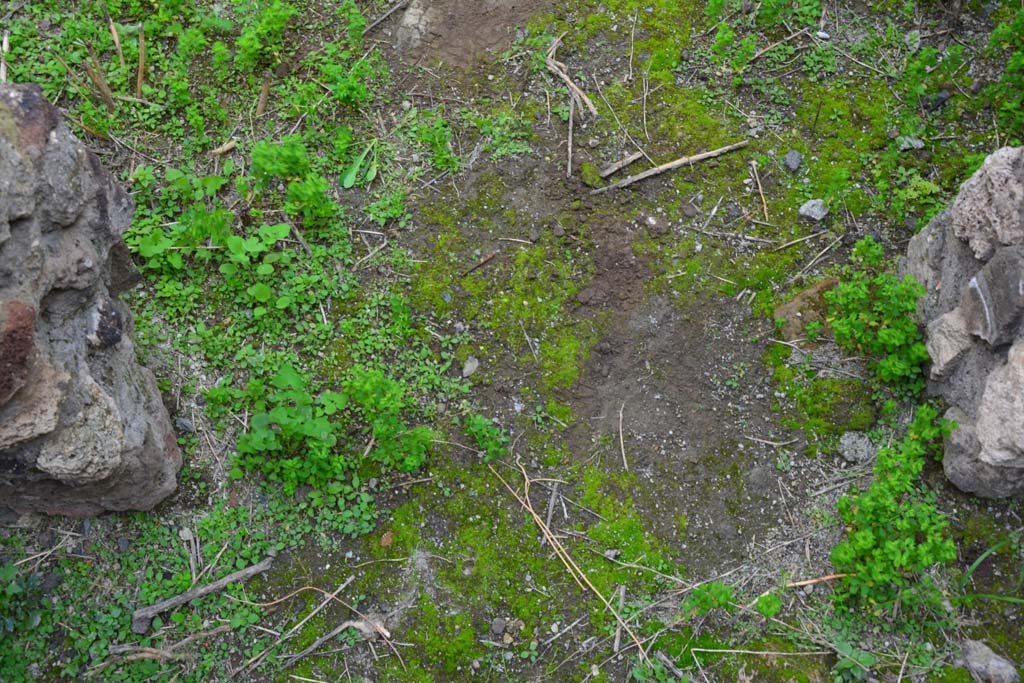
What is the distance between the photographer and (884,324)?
392 centimetres

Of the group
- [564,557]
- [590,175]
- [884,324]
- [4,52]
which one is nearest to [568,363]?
[564,557]

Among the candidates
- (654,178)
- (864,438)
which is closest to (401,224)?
(654,178)

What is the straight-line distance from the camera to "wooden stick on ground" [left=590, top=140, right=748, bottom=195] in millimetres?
4555

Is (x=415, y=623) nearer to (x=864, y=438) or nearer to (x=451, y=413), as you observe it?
(x=451, y=413)

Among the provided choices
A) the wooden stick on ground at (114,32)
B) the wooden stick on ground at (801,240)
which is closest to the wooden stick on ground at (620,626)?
the wooden stick on ground at (801,240)

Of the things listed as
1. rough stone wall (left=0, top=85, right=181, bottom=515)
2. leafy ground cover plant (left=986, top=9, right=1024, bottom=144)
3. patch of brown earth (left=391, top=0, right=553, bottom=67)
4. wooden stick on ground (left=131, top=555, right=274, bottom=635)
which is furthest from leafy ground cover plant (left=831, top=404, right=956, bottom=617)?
patch of brown earth (left=391, top=0, right=553, bottom=67)

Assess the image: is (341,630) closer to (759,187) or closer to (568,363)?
(568,363)

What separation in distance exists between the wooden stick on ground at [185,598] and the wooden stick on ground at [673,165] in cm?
276

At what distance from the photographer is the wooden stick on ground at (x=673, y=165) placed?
14.9ft

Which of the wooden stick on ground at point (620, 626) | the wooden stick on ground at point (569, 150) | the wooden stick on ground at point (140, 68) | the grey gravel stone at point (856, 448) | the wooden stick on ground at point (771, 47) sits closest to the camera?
the wooden stick on ground at point (620, 626)

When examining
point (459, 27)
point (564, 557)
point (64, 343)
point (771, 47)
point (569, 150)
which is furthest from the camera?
point (459, 27)

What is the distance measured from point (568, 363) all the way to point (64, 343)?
2.36m

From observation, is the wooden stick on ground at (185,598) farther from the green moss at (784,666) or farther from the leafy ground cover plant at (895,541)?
the leafy ground cover plant at (895,541)

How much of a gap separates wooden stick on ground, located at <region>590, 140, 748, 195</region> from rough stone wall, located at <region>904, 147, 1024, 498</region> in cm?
126
